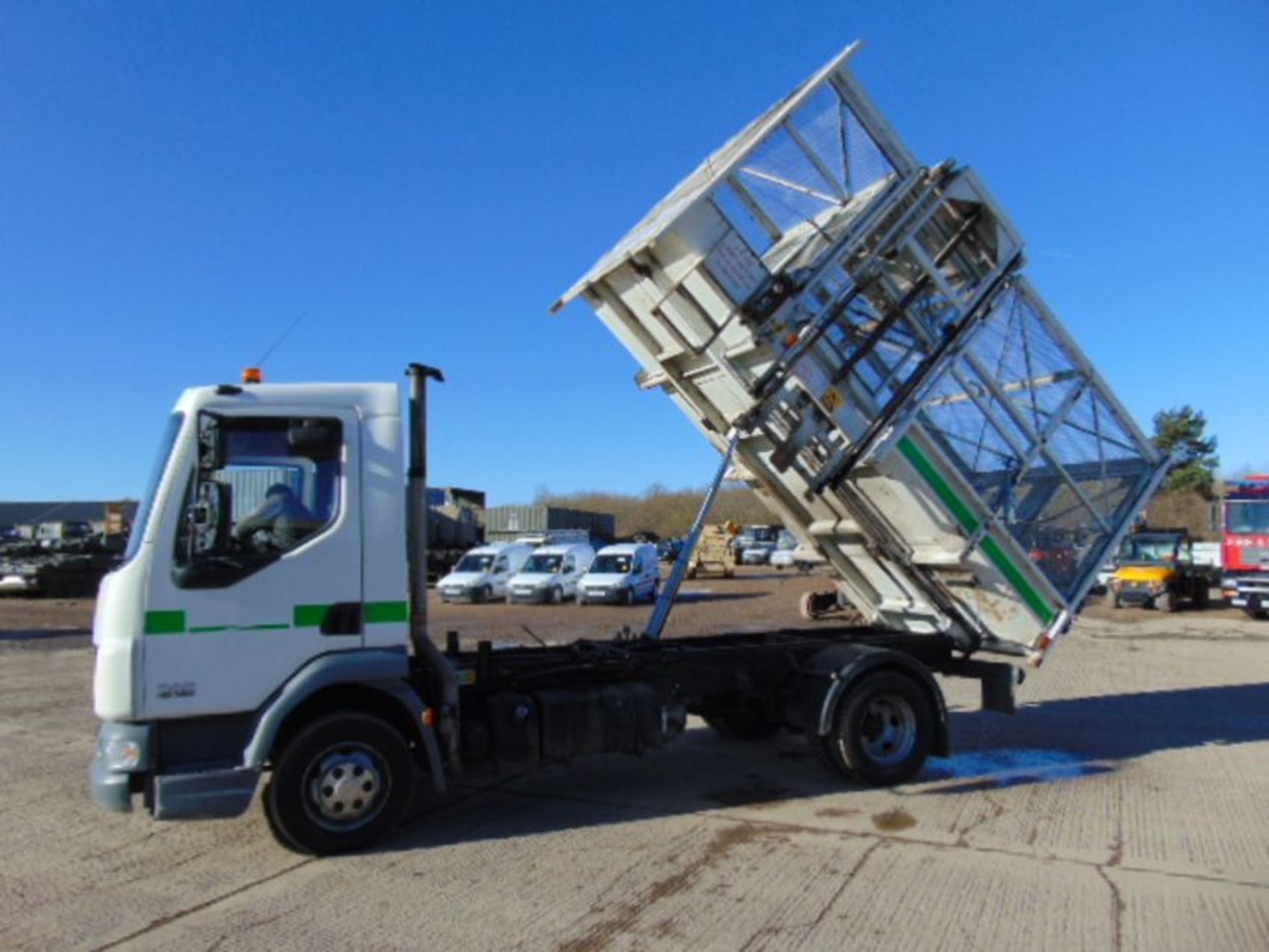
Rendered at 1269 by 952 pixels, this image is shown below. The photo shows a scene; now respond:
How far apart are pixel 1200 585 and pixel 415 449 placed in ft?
90.8

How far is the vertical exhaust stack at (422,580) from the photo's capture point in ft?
19.4

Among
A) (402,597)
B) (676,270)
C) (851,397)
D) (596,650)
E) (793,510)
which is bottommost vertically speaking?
(596,650)

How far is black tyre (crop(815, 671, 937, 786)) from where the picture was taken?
705cm

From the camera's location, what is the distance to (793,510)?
8625mm

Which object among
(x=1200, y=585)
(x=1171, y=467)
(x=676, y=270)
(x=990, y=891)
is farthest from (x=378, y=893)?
(x=1200, y=585)

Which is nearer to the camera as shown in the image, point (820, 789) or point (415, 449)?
point (415, 449)

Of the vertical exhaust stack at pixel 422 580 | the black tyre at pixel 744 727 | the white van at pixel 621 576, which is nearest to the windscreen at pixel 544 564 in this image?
the white van at pixel 621 576

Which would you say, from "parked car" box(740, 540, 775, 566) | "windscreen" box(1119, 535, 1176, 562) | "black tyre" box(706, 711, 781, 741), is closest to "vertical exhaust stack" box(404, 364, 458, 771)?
"black tyre" box(706, 711, 781, 741)

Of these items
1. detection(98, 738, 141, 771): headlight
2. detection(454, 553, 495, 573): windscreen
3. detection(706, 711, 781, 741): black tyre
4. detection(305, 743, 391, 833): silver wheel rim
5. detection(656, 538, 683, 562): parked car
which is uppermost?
detection(656, 538, 683, 562): parked car

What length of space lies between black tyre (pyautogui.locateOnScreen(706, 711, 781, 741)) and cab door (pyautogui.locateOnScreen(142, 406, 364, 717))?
401 cm

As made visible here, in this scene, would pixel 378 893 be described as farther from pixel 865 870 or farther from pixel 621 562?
pixel 621 562

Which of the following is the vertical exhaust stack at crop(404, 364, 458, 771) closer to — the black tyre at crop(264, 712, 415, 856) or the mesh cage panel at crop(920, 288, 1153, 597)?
the black tyre at crop(264, 712, 415, 856)

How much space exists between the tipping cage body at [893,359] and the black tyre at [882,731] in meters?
1.00

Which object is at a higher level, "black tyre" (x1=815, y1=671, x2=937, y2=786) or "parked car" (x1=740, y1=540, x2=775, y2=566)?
"parked car" (x1=740, y1=540, x2=775, y2=566)
